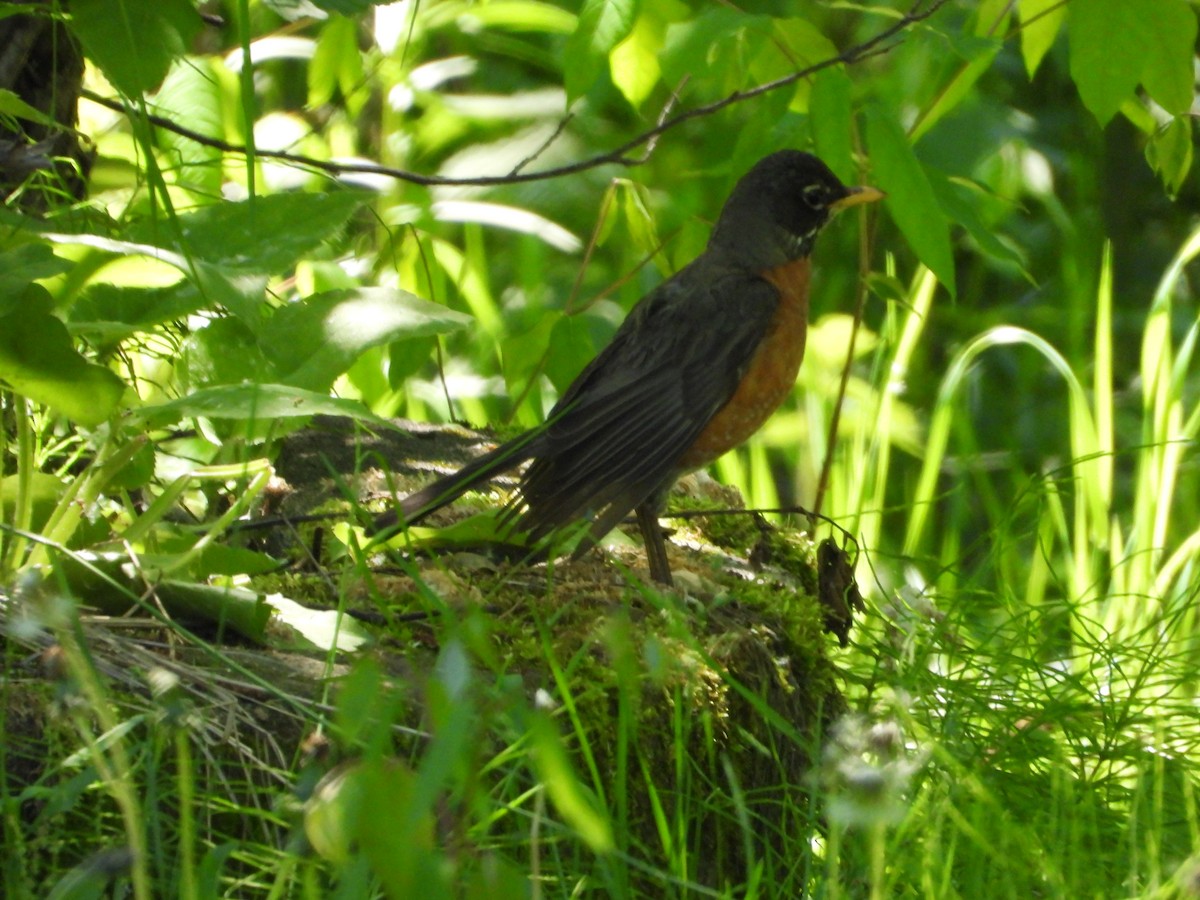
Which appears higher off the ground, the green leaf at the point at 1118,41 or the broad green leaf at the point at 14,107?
the green leaf at the point at 1118,41

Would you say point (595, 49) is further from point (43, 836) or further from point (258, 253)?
point (43, 836)

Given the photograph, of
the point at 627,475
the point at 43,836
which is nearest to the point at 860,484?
the point at 627,475

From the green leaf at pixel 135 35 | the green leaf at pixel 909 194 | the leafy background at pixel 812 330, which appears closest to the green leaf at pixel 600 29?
the leafy background at pixel 812 330

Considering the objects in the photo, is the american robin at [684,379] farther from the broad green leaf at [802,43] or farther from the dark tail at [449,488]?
the broad green leaf at [802,43]

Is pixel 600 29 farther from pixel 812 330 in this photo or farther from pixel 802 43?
pixel 812 330

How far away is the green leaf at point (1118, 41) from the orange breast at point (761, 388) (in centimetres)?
103

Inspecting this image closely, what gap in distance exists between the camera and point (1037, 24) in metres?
2.87

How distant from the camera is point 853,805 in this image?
1312mm

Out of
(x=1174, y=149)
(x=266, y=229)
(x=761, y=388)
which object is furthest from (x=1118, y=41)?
(x=266, y=229)

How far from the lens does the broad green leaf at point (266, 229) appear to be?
2270 mm

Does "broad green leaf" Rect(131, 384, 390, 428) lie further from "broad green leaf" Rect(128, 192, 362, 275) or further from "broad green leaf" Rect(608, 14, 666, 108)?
"broad green leaf" Rect(608, 14, 666, 108)

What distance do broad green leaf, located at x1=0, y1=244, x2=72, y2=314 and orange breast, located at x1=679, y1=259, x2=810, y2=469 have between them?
1.52 meters

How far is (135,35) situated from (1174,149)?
186 centimetres

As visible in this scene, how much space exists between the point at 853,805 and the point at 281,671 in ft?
3.06
